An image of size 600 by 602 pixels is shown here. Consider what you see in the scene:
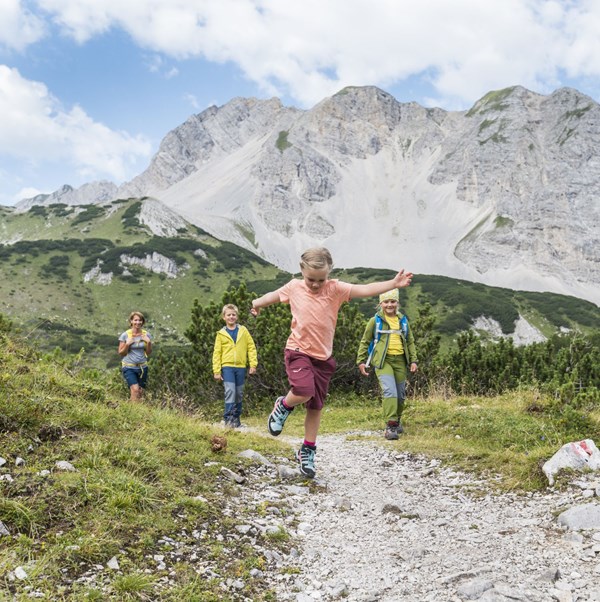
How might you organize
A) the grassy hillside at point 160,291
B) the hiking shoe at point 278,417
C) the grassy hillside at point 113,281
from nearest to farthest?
the hiking shoe at point 278,417 < the grassy hillside at point 160,291 < the grassy hillside at point 113,281

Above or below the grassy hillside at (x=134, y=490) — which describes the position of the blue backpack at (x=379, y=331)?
above

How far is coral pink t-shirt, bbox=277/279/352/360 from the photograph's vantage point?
20.7ft

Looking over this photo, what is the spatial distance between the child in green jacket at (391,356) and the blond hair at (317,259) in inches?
149

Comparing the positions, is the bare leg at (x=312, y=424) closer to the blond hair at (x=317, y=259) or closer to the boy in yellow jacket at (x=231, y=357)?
the blond hair at (x=317, y=259)

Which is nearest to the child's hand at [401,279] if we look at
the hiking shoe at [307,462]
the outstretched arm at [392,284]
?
the outstretched arm at [392,284]

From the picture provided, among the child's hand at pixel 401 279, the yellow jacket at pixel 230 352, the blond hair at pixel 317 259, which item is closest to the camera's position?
the child's hand at pixel 401 279

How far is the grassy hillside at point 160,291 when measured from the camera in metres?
143

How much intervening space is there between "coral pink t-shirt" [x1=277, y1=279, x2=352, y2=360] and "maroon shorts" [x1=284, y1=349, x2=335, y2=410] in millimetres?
103

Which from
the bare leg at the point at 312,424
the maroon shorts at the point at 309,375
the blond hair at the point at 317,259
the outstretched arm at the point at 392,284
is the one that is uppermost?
the blond hair at the point at 317,259

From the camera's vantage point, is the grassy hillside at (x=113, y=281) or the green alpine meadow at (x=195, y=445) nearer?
the green alpine meadow at (x=195, y=445)

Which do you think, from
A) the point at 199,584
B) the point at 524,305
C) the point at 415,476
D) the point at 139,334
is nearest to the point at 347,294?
the point at 415,476

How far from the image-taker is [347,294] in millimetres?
6371

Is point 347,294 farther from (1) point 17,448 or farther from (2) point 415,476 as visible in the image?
(1) point 17,448

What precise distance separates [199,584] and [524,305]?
172 metres
